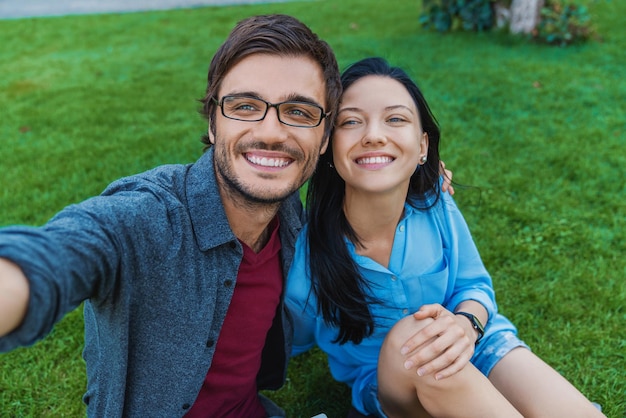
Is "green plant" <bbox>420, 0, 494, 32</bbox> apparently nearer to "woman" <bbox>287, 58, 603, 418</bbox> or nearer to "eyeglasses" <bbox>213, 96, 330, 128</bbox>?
"woman" <bbox>287, 58, 603, 418</bbox>

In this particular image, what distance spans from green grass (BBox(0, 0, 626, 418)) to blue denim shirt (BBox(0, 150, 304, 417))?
40.8 inches

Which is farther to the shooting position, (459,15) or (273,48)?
(459,15)

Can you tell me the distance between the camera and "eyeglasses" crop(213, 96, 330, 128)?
1.88 metres

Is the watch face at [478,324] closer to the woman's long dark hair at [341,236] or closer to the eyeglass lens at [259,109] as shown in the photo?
the woman's long dark hair at [341,236]

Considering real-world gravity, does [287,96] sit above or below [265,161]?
above

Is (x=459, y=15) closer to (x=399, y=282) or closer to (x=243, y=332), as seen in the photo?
(x=399, y=282)

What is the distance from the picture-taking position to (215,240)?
1785 millimetres

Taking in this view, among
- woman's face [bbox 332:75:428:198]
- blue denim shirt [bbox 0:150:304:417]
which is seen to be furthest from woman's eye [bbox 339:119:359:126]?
blue denim shirt [bbox 0:150:304:417]

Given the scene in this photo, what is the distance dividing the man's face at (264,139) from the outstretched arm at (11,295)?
82 centimetres

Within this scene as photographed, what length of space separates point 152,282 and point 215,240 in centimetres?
24

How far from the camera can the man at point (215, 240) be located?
1.61 m

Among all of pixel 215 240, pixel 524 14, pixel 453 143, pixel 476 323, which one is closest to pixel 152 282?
pixel 215 240

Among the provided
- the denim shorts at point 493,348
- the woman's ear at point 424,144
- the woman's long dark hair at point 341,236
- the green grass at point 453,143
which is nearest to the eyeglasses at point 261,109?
the woman's long dark hair at point 341,236

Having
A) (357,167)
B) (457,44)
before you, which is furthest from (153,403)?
(457,44)
